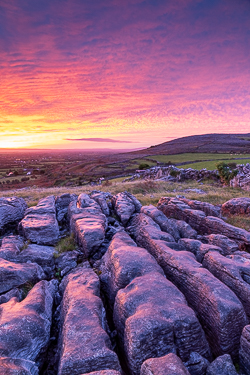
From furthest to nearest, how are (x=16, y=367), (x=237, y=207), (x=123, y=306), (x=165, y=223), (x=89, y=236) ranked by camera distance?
(x=237, y=207) → (x=165, y=223) → (x=89, y=236) → (x=123, y=306) → (x=16, y=367)

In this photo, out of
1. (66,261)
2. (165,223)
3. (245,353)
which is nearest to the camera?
(245,353)

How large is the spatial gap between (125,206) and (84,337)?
581 inches

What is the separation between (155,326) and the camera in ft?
22.0

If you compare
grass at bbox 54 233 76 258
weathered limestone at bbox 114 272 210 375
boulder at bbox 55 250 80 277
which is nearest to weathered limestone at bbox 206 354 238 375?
weathered limestone at bbox 114 272 210 375

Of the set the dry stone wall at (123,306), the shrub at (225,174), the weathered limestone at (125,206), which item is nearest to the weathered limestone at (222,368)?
the dry stone wall at (123,306)

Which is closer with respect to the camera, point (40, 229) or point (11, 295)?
point (11, 295)

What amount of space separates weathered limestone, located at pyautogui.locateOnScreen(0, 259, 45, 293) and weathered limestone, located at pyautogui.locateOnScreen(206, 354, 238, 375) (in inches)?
361

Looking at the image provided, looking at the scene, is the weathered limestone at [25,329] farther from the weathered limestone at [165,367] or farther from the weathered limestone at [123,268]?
the weathered limestone at [165,367]

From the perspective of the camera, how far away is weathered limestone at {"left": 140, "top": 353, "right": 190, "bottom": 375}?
5.46 metres

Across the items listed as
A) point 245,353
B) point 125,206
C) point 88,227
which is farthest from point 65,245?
point 245,353

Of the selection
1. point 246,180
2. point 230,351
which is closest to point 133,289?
point 230,351

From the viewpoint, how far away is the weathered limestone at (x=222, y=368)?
631cm

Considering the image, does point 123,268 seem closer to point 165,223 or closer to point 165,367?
point 165,367

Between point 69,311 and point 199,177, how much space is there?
52600 mm
